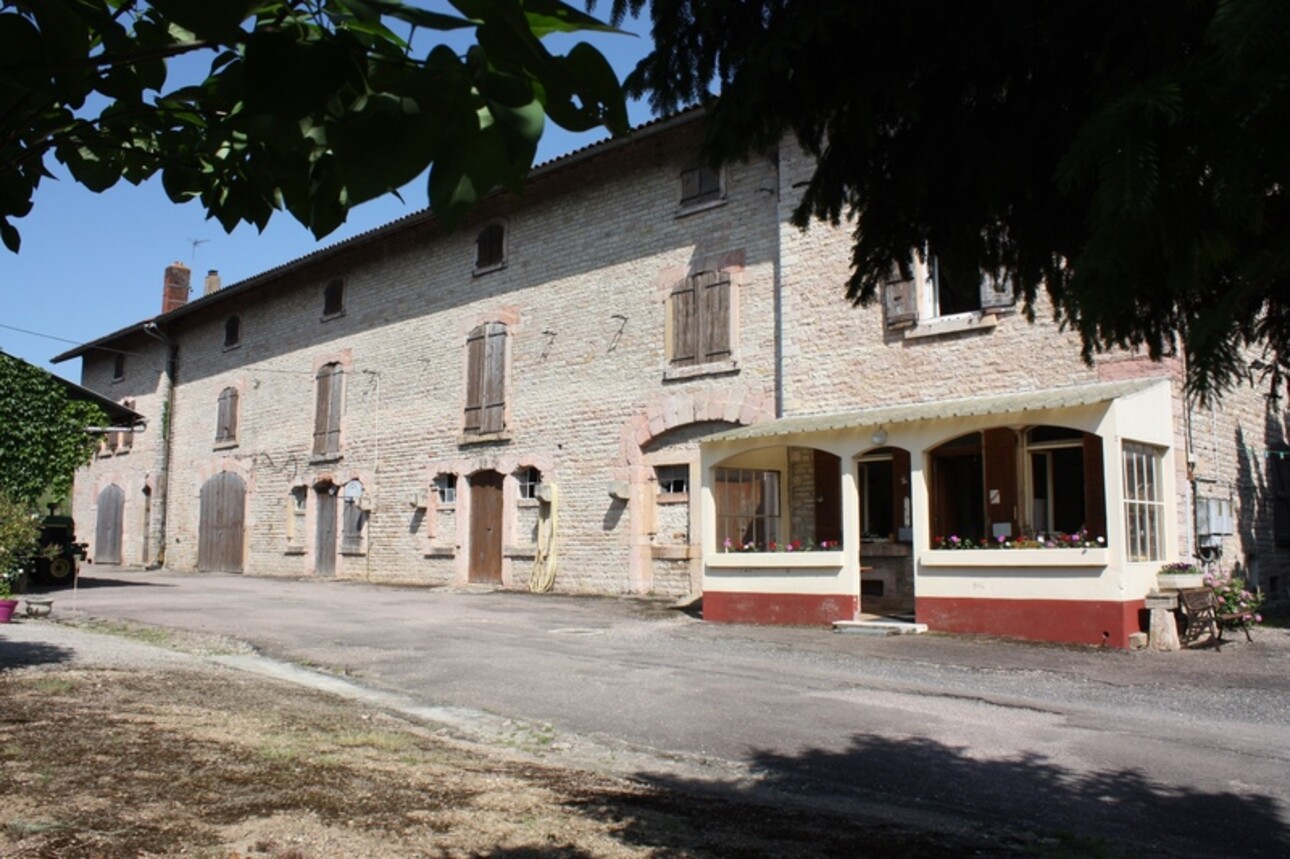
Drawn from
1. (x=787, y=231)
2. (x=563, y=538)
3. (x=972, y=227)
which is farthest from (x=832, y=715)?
(x=563, y=538)

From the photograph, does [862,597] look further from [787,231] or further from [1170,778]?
[1170,778]

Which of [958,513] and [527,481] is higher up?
[527,481]

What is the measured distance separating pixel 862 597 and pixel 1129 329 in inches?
450

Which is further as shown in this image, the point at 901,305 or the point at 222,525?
the point at 222,525

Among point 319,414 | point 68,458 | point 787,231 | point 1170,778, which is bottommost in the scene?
point 1170,778

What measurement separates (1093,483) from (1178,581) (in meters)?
1.54

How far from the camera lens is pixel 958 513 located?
13.4 m

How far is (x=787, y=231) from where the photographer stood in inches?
566

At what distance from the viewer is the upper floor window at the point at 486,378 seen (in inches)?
727

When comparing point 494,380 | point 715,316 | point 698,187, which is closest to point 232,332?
point 494,380

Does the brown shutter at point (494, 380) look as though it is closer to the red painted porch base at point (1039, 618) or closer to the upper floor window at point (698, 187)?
the upper floor window at point (698, 187)

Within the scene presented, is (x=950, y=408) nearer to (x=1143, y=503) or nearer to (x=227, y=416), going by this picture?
(x=1143, y=503)

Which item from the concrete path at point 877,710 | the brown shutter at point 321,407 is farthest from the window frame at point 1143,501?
the brown shutter at point 321,407

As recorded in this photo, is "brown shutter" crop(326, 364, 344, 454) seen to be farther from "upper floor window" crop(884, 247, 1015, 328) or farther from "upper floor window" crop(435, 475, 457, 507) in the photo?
"upper floor window" crop(884, 247, 1015, 328)
